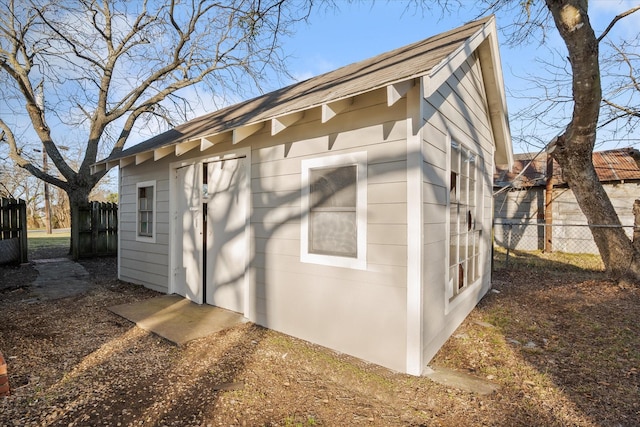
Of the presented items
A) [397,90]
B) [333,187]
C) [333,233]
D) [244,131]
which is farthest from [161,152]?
[397,90]

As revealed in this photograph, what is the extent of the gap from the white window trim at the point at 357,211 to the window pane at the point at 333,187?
0.06 m

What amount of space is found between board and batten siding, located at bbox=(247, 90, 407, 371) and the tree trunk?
503 cm

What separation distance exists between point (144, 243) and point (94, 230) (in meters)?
5.85

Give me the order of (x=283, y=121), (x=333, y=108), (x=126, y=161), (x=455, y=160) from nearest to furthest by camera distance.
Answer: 1. (x=333, y=108)
2. (x=283, y=121)
3. (x=455, y=160)
4. (x=126, y=161)

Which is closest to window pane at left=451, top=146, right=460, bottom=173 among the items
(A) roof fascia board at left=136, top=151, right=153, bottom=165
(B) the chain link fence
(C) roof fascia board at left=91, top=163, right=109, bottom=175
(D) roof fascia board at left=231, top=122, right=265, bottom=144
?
(D) roof fascia board at left=231, top=122, right=265, bottom=144

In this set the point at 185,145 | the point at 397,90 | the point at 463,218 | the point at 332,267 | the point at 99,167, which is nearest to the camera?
the point at 397,90

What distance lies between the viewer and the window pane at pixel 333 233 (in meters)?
3.65

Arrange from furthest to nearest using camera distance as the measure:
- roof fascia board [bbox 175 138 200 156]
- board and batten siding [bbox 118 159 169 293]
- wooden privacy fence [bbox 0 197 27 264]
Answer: wooden privacy fence [bbox 0 197 27 264]
board and batten siding [bbox 118 159 169 293]
roof fascia board [bbox 175 138 200 156]

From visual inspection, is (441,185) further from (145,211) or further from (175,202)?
(145,211)

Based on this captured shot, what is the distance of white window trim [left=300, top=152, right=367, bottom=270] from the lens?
11.5 ft

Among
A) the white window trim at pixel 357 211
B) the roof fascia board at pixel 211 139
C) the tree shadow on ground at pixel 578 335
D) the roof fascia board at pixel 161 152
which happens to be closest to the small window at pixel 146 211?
the roof fascia board at pixel 161 152

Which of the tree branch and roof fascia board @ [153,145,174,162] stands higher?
the tree branch

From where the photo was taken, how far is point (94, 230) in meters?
10.9

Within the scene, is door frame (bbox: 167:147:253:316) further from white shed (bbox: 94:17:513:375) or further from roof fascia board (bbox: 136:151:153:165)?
roof fascia board (bbox: 136:151:153:165)
